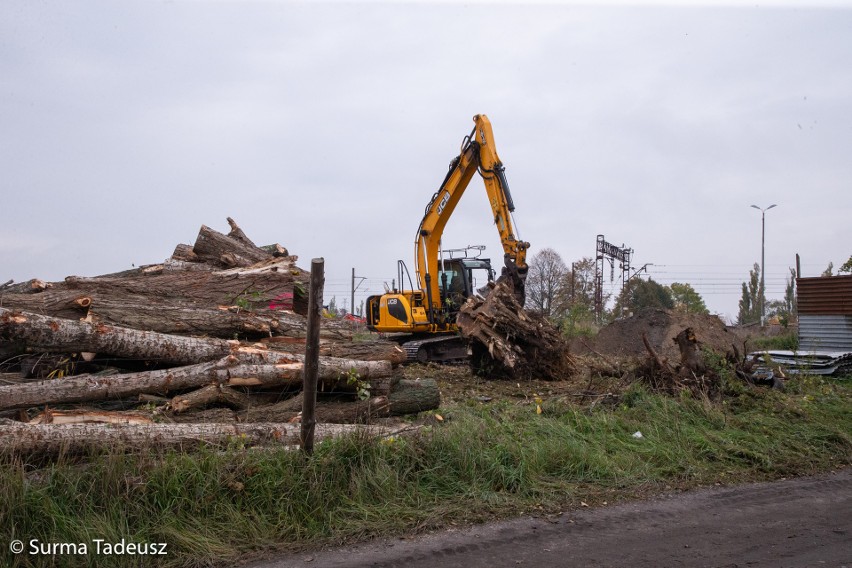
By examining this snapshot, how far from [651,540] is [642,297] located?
2569 cm

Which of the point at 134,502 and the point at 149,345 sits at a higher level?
the point at 149,345

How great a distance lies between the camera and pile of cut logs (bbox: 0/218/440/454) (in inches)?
225

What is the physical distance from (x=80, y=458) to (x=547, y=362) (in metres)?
9.16

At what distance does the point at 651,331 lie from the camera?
2023cm

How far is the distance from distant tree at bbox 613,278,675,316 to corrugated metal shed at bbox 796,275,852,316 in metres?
11.5

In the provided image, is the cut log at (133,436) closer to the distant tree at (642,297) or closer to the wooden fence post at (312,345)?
the wooden fence post at (312,345)

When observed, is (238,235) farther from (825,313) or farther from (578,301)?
(578,301)

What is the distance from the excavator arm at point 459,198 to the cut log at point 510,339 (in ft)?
4.14

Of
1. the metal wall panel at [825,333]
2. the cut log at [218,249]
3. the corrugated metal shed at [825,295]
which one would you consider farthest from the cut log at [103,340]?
the corrugated metal shed at [825,295]

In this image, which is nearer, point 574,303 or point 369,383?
point 369,383

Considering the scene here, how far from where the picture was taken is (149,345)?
22.2 feet

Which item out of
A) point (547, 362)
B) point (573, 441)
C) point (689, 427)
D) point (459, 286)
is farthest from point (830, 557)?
point (459, 286)

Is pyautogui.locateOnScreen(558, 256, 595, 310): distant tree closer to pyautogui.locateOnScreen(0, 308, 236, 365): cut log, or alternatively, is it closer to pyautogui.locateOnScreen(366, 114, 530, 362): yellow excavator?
pyautogui.locateOnScreen(366, 114, 530, 362): yellow excavator

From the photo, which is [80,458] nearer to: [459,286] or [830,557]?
[830,557]
